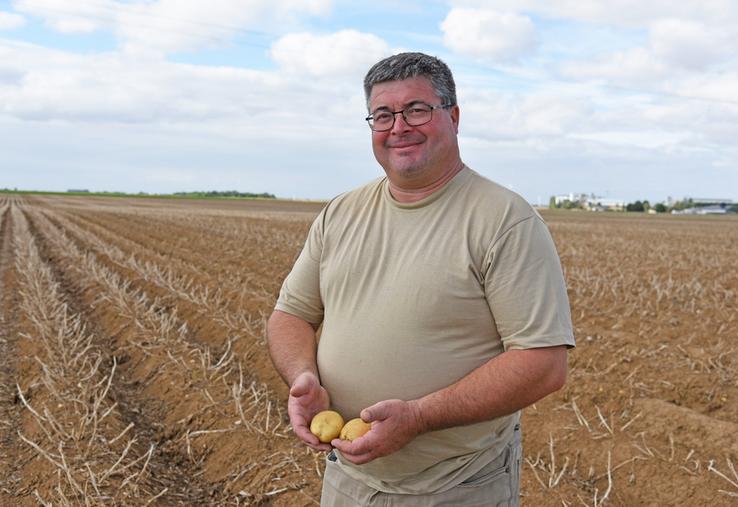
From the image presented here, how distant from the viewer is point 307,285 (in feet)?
7.64

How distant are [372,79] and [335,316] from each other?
0.69 metres

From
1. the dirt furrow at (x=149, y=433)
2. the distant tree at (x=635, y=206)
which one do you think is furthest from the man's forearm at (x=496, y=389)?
the distant tree at (x=635, y=206)

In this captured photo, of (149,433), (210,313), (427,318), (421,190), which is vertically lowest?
(149,433)

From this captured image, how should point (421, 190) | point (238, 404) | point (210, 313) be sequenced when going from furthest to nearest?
point (210, 313)
point (238, 404)
point (421, 190)

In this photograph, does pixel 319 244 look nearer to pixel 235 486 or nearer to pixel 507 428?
pixel 507 428

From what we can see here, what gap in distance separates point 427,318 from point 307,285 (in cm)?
51

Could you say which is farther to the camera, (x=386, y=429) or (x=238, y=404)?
(x=238, y=404)

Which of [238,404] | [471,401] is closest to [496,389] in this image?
[471,401]

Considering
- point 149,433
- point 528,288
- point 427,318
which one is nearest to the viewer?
point 528,288

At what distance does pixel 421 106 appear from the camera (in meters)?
2.02

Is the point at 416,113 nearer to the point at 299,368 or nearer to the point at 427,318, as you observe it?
the point at 427,318

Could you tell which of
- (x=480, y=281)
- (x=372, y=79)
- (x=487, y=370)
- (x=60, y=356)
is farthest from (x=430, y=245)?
(x=60, y=356)

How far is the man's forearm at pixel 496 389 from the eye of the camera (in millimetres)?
1861

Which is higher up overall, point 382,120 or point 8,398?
point 382,120
